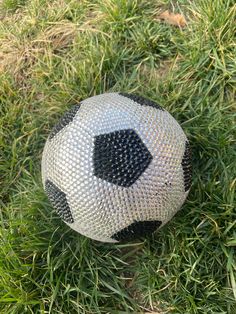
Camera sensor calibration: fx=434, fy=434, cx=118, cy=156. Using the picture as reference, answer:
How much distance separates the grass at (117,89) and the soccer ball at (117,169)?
0.35m

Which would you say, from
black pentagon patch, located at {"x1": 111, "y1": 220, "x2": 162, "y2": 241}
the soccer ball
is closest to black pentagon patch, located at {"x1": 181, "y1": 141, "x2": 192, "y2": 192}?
the soccer ball

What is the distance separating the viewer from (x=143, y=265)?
8.38ft

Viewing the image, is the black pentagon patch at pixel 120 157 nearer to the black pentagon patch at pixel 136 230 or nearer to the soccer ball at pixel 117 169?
the soccer ball at pixel 117 169

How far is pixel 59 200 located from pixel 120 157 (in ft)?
1.37

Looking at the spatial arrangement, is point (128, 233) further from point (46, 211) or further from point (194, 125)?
point (194, 125)

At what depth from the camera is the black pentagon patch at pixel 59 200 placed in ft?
7.21

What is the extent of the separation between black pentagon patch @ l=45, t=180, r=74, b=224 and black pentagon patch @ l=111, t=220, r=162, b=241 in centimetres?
26

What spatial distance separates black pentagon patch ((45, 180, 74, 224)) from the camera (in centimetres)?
220

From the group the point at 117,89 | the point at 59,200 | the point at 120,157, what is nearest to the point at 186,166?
the point at 120,157

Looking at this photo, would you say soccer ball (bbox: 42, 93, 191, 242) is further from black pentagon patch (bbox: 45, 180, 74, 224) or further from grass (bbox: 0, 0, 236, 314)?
grass (bbox: 0, 0, 236, 314)

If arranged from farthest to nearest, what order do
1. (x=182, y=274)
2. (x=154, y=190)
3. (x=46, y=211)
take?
(x=46, y=211) → (x=182, y=274) → (x=154, y=190)

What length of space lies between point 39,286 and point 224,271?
1054 mm

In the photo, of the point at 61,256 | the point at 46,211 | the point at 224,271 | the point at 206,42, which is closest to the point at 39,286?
the point at 61,256

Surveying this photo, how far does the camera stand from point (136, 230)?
2.21m
